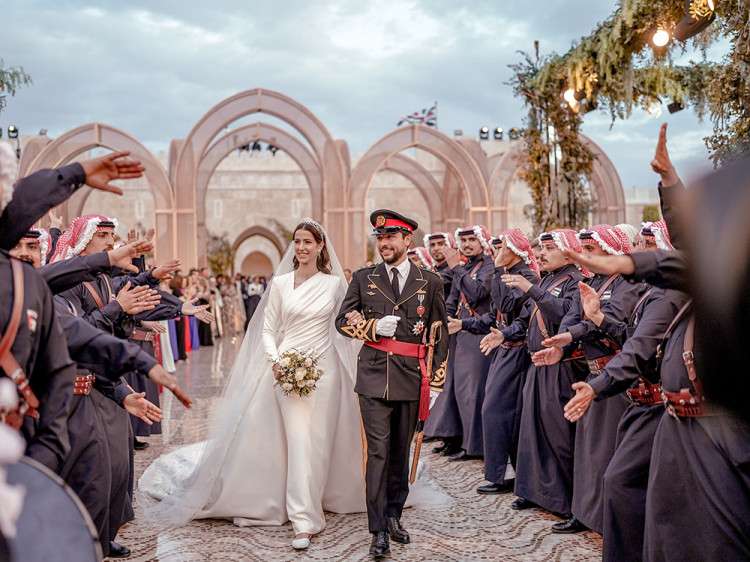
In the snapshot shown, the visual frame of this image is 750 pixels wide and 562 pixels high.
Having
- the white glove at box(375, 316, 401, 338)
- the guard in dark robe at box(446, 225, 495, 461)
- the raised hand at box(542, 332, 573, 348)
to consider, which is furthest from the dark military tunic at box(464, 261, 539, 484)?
the raised hand at box(542, 332, 573, 348)

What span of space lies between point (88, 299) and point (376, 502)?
229cm

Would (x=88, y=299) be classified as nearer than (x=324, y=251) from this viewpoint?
Yes

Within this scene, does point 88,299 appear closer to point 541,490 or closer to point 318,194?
point 541,490

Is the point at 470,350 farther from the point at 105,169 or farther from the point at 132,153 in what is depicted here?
the point at 132,153

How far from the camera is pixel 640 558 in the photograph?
13.4 ft

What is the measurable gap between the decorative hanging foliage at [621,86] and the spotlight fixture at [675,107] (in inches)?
5.1

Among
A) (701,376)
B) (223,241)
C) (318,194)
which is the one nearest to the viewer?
(701,376)

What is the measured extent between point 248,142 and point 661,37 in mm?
13203

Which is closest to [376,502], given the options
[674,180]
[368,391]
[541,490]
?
[368,391]

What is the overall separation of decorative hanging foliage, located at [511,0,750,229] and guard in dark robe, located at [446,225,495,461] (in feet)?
7.95

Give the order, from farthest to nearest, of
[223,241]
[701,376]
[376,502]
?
1. [223,241]
2. [376,502]
3. [701,376]

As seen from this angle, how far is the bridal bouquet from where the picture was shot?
5523mm

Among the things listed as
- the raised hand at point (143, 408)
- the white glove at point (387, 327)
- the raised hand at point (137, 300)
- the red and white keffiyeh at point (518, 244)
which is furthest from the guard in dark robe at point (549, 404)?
the raised hand at point (143, 408)

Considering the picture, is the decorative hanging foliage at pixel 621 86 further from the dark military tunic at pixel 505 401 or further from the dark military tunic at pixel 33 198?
the dark military tunic at pixel 33 198
